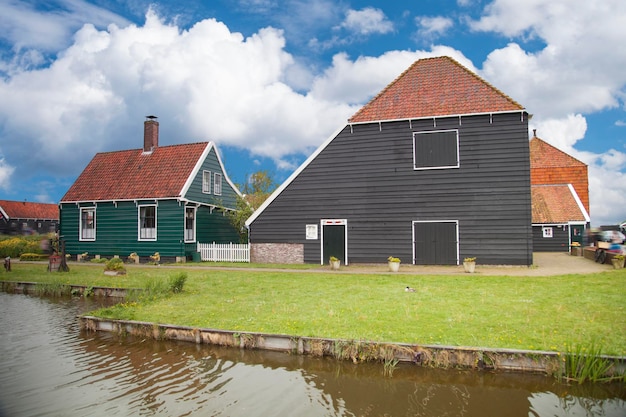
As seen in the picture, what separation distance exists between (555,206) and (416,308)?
94.3 ft

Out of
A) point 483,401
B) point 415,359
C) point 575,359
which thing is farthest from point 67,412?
point 575,359

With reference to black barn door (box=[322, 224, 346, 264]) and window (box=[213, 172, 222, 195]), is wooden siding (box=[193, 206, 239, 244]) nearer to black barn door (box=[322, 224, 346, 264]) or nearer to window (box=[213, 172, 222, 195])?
window (box=[213, 172, 222, 195])

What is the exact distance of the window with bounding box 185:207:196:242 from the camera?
2580cm

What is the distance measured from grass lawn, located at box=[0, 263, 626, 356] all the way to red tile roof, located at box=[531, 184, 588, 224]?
1748cm

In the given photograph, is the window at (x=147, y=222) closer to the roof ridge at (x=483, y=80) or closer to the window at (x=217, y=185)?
the window at (x=217, y=185)

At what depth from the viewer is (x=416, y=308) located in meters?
10.5

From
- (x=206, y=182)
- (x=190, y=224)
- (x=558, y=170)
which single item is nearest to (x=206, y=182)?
(x=206, y=182)

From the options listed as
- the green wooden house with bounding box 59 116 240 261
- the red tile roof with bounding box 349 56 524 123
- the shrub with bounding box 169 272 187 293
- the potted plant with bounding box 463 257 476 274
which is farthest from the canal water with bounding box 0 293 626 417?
the green wooden house with bounding box 59 116 240 261

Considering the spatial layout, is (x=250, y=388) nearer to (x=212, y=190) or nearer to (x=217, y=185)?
(x=212, y=190)

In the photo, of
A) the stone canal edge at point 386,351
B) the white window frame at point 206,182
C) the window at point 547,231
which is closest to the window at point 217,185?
the white window frame at point 206,182

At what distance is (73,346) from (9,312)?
16.7 feet

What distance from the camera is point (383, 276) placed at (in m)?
17.2

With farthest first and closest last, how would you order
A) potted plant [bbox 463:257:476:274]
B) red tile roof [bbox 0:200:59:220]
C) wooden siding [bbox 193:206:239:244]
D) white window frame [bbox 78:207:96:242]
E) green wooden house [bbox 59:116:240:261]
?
red tile roof [bbox 0:200:59:220]
white window frame [bbox 78:207:96:242]
wooden siding [bbox 193:206:239:244]
green wooden house [bbox 59:116:240:261]
potted plant [bbox 463:257:476:274]

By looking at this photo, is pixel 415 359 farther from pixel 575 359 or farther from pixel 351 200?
pixel 351 200
